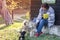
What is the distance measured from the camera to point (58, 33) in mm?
8633

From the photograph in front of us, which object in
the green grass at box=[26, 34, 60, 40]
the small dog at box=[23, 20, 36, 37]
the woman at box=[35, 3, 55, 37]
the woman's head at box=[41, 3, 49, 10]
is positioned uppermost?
the woman's head at box=[41, 3, 49, 10]

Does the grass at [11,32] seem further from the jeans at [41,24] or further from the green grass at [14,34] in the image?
the jeans at [41,24]

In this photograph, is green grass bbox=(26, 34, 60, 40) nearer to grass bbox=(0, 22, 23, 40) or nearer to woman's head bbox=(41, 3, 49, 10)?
grass bbox=(0, 22, 23, 40)

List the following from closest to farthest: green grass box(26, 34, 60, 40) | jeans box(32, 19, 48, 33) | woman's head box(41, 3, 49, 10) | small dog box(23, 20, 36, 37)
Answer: green grass box(26, 34, 60, 40)
jeans box(32, 19, 48, 33)
woman's head box(41, 3, 49, 10)
small dog box(23, 20, 36, 37)

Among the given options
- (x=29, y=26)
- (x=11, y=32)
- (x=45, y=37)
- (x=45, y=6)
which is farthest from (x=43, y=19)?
(x=11, y=32)

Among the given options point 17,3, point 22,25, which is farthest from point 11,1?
point 22,25

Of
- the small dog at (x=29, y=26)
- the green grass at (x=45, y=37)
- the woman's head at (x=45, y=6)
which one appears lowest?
the green grass at (x=45, y=37)

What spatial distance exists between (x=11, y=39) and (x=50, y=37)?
3.92ft

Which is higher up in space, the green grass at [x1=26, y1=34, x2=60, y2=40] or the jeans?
the jeans

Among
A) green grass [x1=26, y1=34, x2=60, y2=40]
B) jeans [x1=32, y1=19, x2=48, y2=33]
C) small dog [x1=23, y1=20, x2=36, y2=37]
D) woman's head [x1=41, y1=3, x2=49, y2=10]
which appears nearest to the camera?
green grass [x1=26, y1=34, x2=60, y2=40]

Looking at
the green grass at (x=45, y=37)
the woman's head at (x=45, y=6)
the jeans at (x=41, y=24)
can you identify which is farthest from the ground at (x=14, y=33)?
the woman's head at (x=45, y=6)

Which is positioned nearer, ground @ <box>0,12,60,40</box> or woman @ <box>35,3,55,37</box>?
ground @ <box>0,12,60,40</box>

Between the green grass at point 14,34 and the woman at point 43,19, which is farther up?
the woman at point 43,19

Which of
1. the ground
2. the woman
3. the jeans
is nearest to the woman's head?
the woman
